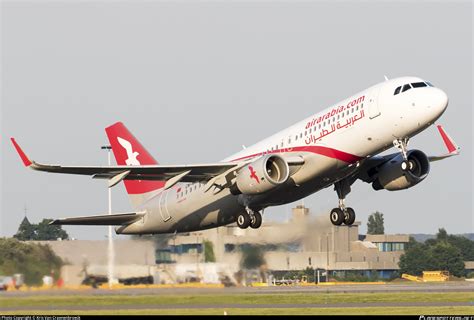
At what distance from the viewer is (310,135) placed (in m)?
47.4

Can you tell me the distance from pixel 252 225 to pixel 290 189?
2762 millimetres

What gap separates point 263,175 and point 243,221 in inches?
148

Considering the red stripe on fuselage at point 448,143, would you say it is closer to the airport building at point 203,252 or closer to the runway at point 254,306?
the airport building at point 203,252

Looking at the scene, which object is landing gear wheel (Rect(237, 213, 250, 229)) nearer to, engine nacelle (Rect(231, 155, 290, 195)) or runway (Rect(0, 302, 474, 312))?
engine nacelle (Rect(231, 155, 290, 195))

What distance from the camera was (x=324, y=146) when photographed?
4659 centimetres

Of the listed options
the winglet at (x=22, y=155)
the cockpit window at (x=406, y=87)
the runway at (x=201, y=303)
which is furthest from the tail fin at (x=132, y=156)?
the cockpit window at (x=406, y=87)

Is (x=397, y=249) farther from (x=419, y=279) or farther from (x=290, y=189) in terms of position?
(x=290, y=189)

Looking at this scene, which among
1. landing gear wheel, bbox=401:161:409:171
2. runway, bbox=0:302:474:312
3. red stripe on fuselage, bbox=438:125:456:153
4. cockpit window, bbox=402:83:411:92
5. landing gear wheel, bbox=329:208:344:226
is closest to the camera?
cockpit window, bbox=402:83:411:92

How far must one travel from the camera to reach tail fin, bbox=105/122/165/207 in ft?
186

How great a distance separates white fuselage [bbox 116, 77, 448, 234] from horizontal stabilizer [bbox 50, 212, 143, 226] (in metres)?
1.08

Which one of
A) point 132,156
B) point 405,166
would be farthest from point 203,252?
point 405,166

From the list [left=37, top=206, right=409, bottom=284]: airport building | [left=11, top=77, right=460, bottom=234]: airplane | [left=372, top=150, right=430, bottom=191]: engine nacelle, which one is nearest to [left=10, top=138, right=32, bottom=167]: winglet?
[left=11, top=77, right=460, bottom=234]: airplane

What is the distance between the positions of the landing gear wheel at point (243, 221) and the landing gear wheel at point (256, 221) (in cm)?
19

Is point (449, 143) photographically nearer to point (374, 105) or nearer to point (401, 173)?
point (401, 173)
